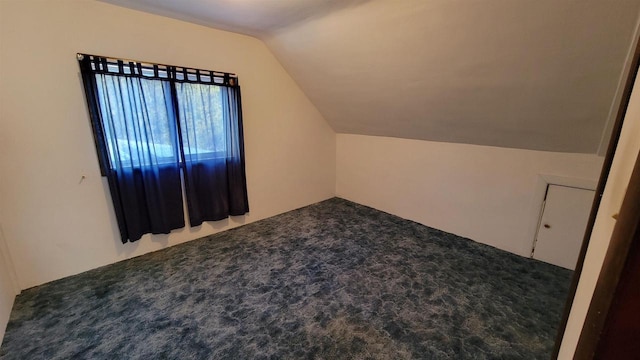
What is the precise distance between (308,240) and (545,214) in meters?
2.29

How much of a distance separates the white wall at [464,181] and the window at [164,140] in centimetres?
188

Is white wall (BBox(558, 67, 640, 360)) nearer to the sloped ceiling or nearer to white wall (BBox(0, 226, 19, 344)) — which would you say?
the sloped ceiling

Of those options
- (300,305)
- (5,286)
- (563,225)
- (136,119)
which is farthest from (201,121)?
(563,225)

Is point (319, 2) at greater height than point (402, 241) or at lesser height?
greater

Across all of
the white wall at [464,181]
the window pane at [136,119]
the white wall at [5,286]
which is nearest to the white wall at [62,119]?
the white wall at [5,286]

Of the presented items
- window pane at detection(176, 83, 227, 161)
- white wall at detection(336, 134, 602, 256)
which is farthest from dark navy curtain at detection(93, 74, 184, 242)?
white wall at detection(336, 134, 602, 256)

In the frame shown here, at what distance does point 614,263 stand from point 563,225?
2576 millimetres

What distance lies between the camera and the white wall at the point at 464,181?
2371 millimetres

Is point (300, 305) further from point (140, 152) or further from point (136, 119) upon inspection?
point (136, 119)

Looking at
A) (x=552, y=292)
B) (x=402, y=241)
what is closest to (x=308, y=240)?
(x=402, y=241)

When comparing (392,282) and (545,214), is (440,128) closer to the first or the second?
(545,214)

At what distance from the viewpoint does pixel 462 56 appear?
1.88 meters

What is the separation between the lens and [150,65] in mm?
2227

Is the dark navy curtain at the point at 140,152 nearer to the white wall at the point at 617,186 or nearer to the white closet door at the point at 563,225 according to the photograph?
the white wall at the point at 617,186
